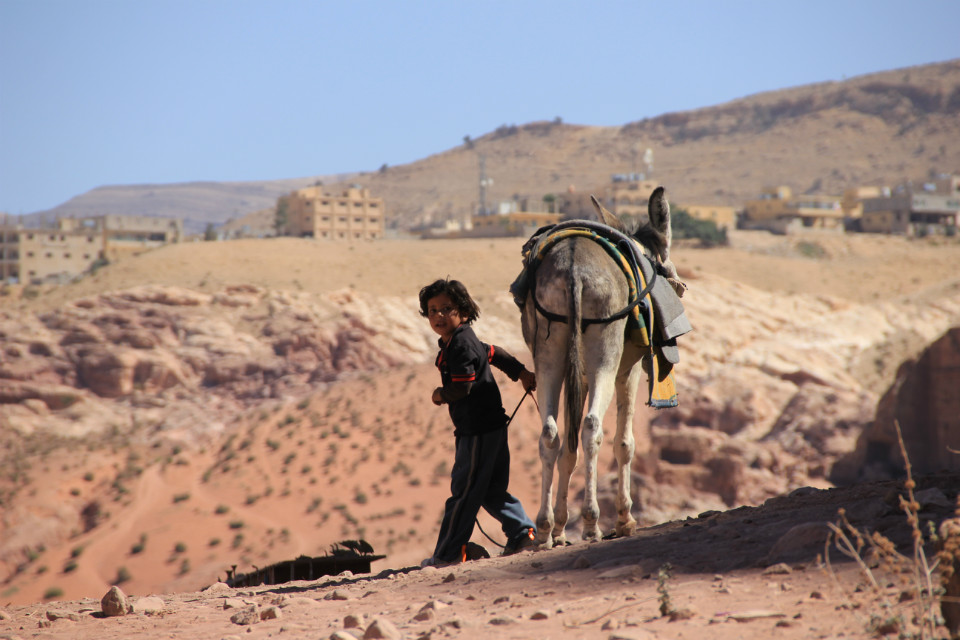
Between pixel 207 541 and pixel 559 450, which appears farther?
pixel 207 541

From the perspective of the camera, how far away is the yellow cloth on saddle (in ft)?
22.2

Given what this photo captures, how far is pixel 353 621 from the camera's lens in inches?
175

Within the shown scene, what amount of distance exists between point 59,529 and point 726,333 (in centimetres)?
2334

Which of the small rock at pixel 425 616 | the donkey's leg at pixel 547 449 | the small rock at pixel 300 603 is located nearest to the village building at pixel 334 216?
the donkey's leg at pixel 547 449

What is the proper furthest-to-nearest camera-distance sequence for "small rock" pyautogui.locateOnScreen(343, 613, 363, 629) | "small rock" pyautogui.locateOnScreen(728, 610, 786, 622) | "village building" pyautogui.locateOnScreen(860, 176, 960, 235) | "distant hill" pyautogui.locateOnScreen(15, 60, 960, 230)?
"distant hill" pyautogui.locateOnScreen(15, 60, 960, 230) < "village building" pyautogui.locateOnScreen(860, 176, 960, 235) < "small rock" pyautogui.locateOnScreen(343, 613, 363, 629) < "small rock" pyautogui.locateOnScreen(728, 610, 786, 622)

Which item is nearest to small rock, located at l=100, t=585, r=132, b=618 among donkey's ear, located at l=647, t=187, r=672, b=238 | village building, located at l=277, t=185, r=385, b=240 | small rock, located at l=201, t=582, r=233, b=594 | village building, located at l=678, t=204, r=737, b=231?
small rock, located at l=201, t=582, r=233, b=594

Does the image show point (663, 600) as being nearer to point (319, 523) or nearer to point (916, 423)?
point (319, 523)

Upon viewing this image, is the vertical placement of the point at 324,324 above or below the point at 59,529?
above

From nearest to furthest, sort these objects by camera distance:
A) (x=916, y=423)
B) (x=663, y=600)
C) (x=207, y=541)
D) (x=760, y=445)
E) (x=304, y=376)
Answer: (x=663, y=600) < (x=207, y=541) < (x=760, y=445) < (x=916, y=423) < (x=304, y=376)

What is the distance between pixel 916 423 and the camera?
102ft

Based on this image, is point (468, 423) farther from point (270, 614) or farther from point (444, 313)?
point (270, 614)

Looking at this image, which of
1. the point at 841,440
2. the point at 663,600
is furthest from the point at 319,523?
the point at 663,600

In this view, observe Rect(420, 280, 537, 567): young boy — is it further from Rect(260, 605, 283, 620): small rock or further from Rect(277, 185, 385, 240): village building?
Rect(277, 185, 385, 240): village building

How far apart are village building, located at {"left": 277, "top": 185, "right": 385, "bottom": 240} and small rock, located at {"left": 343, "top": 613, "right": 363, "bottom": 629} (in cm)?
5954
